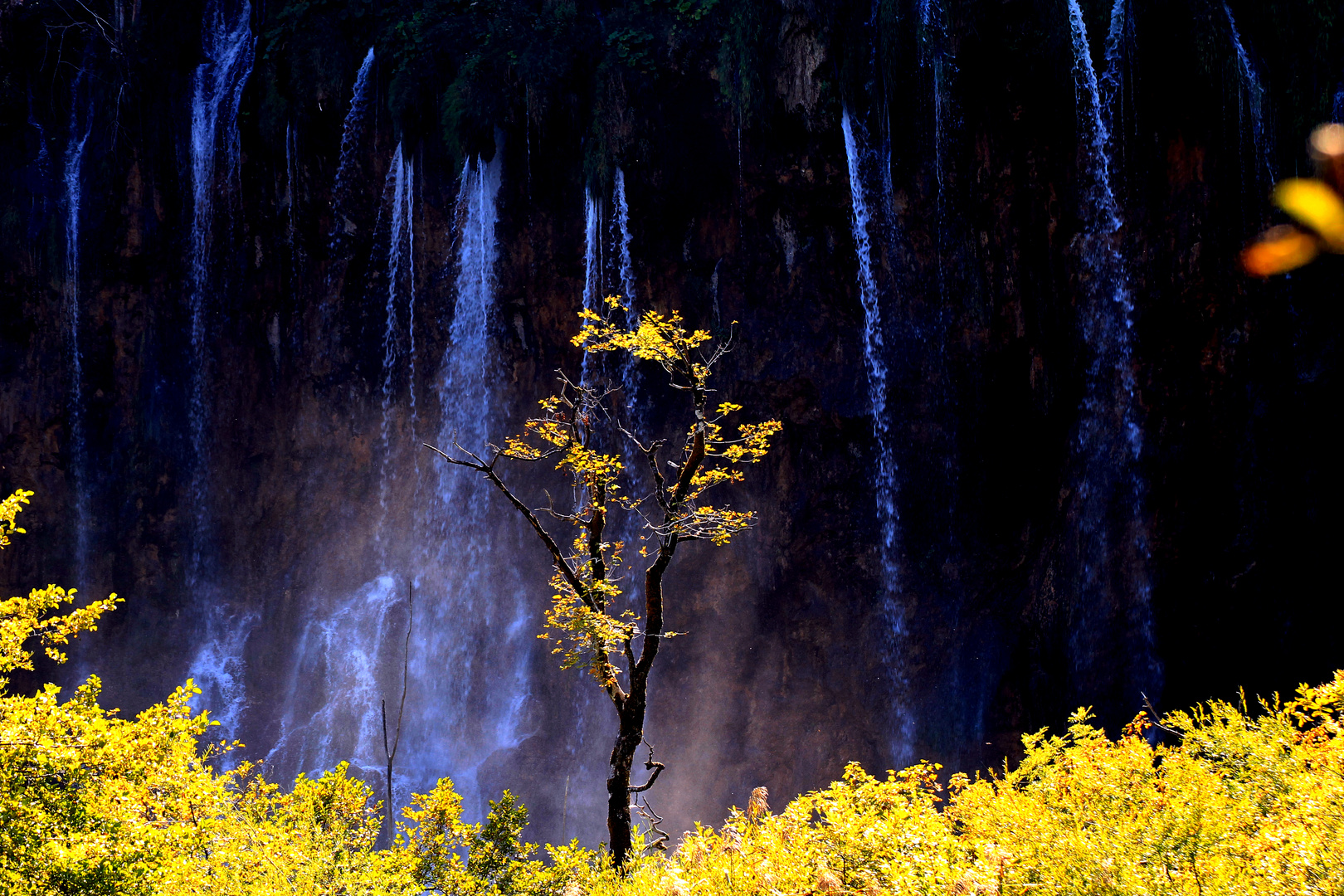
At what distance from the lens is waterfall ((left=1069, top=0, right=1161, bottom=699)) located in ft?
49.7

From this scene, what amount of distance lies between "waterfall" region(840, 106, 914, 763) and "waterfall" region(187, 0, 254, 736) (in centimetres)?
1312

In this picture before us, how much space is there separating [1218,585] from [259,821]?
564 inches

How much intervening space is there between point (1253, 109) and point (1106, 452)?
567 centimetres

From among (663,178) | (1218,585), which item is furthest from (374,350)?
(1218,585)

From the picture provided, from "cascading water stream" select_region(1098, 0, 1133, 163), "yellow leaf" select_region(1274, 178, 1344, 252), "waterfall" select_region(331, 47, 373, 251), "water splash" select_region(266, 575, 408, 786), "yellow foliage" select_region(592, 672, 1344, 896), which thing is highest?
"waterfall" select_region(331, 47, 373, 251)

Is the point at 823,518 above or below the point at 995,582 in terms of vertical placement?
above

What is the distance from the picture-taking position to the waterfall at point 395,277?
18.8 metres

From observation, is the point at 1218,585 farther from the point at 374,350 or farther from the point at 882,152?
the point at 374,350

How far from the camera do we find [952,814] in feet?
21.7

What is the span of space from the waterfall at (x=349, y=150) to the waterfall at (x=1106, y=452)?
13.5 m

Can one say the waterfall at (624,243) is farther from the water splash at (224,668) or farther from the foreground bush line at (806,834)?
the foreground bush line at (806,834)

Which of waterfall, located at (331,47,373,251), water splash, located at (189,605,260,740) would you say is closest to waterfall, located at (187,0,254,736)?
water splash, located at (189,605,260,740)

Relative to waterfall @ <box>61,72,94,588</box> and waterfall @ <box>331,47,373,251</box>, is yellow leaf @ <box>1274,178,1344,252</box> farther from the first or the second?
waterfall @ <box>61,72,94,588</box>

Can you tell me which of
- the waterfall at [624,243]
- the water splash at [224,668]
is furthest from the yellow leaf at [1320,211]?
the water splash at [224,668]
